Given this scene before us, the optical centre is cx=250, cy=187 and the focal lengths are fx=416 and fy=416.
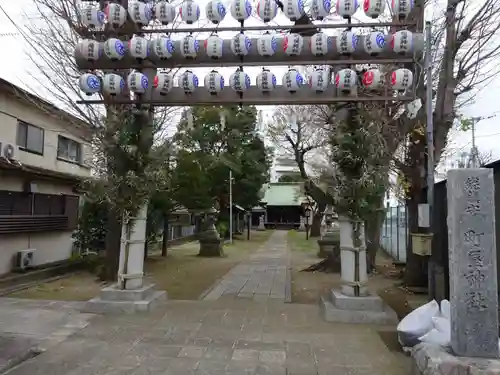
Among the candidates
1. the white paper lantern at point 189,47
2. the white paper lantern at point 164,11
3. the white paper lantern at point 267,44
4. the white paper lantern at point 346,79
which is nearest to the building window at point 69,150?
the white paper lantern at point 164,11

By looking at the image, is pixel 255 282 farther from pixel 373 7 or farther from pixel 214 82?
pixel 373 7

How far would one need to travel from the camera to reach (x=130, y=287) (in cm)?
816

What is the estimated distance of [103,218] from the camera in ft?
43.9

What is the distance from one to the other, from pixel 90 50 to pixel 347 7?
507 centimetres

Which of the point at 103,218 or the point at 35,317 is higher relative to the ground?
the point at 103,218

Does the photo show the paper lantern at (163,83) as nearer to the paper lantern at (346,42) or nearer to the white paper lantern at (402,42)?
the paper lantern at (346,42)

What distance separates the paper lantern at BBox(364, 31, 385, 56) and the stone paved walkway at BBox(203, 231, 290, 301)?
18.2 ft

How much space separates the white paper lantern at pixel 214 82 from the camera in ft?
26.9

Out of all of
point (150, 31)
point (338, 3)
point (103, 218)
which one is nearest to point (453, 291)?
point (338, 3)

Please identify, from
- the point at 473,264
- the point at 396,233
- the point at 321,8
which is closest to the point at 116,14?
the point at 321,8

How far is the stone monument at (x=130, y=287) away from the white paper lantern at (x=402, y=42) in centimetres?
574

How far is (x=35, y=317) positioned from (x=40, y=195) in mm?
6489

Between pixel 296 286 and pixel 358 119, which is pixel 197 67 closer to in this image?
pixel 358 119

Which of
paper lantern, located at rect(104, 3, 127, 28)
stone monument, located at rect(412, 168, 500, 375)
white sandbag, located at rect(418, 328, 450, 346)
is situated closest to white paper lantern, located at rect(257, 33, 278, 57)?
paper lantern, located at rect(104, 3, 127, 28)
